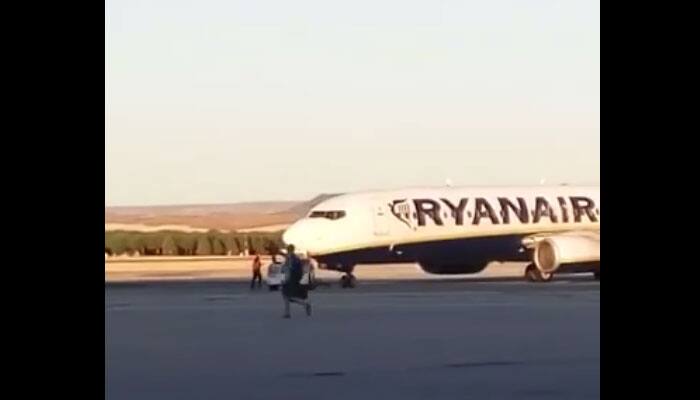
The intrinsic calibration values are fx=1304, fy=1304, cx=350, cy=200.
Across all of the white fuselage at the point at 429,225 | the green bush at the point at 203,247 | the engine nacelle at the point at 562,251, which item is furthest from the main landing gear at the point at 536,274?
the green bush at the point at 203,247

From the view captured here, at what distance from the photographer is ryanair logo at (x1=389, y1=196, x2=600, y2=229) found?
108 feet

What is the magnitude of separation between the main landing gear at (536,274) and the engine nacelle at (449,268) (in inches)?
52.0

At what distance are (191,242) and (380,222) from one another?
32.0m

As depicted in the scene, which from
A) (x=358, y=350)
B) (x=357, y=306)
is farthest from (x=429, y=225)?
(x=358, y=350)

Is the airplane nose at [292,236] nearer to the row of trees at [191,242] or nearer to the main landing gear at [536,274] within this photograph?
the main landing gear at [536,274]

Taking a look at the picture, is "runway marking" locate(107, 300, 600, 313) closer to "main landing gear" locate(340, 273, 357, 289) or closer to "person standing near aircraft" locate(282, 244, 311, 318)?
"person standing near aircraft" locate(282, 244, 311, 318)

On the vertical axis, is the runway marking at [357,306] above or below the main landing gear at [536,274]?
above

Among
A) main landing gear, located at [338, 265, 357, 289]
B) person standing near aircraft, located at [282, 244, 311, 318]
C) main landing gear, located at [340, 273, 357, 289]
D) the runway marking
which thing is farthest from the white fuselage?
person standing near aircraft, located at [282, 244, 311, 318]

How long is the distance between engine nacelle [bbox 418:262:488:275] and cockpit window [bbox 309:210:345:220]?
2618mm

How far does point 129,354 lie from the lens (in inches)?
457

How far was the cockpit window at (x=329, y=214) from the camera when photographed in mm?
32875

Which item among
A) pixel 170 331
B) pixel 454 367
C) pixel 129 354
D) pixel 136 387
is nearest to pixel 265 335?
pixel 170 331
